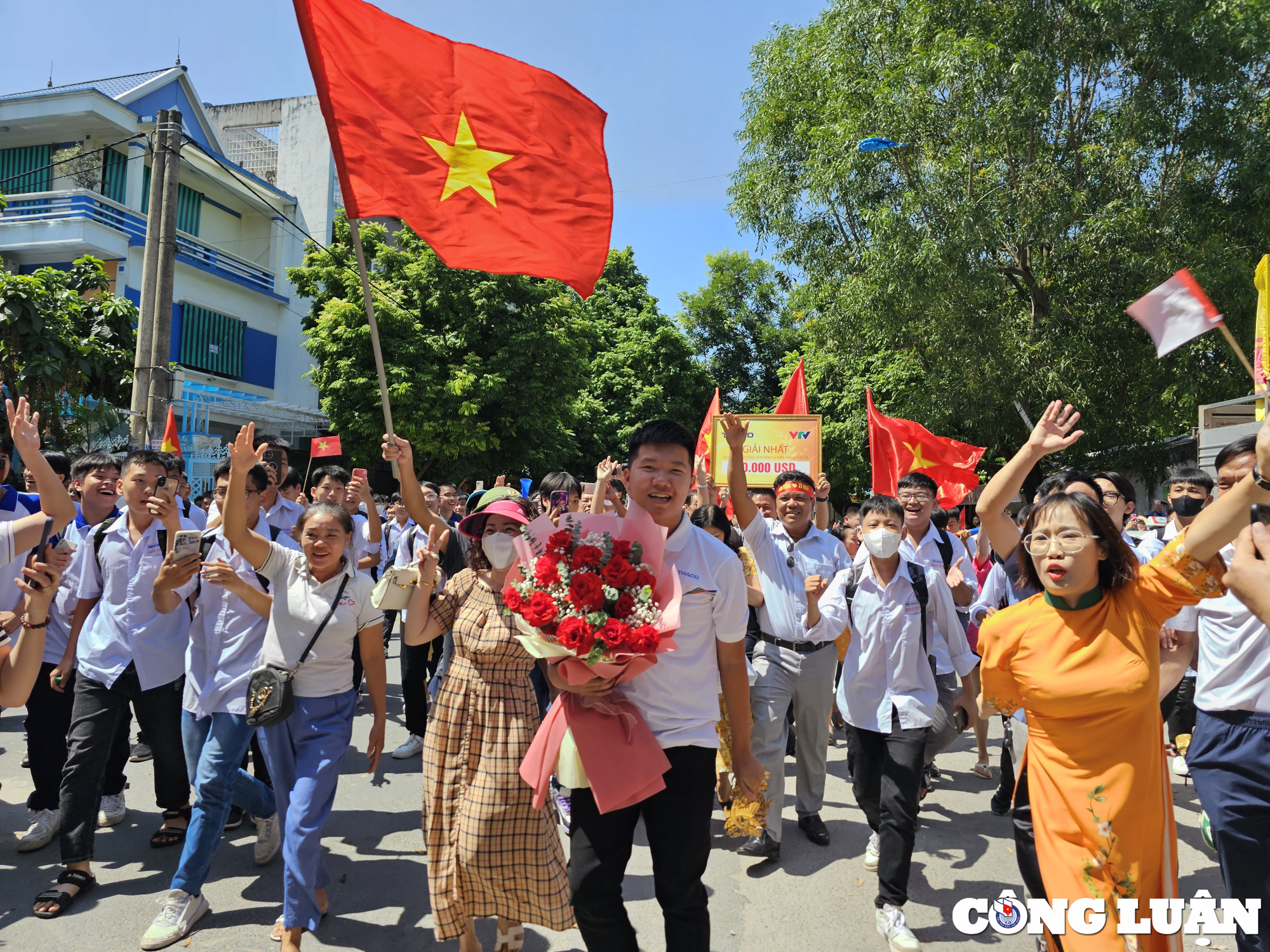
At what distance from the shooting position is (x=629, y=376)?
103ft

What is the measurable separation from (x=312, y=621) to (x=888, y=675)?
2866mm

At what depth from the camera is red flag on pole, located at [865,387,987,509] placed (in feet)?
33.9

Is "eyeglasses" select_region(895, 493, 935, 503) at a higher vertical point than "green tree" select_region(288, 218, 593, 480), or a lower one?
lower

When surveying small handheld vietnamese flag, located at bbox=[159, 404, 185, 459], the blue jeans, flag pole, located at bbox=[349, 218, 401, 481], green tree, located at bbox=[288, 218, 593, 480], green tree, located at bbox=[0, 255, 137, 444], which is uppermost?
green tree, located at bbox=[288, 218, 593, 480]

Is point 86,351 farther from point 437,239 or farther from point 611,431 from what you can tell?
point 611,431

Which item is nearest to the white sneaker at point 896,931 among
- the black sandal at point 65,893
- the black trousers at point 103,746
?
the black trousers at point 103,746

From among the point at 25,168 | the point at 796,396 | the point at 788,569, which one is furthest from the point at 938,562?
the point at 25,168

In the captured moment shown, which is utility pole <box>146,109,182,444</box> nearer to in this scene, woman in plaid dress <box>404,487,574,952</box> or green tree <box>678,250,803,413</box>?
woman in plaid dress <box>404,487,574,952</box>

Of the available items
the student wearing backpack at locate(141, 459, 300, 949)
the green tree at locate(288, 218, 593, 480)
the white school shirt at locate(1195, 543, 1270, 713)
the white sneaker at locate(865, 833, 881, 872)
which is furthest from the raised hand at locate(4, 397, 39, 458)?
the green tree at locate(288, 218, 593, 480)

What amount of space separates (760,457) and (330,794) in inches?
390

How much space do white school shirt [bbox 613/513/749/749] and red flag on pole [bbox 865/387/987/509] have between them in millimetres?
7571

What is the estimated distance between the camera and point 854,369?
22.4 metres

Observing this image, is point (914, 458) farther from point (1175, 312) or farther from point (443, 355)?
point (443, 355)

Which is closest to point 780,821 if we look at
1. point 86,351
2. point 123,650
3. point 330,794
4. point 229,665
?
point 330,794
